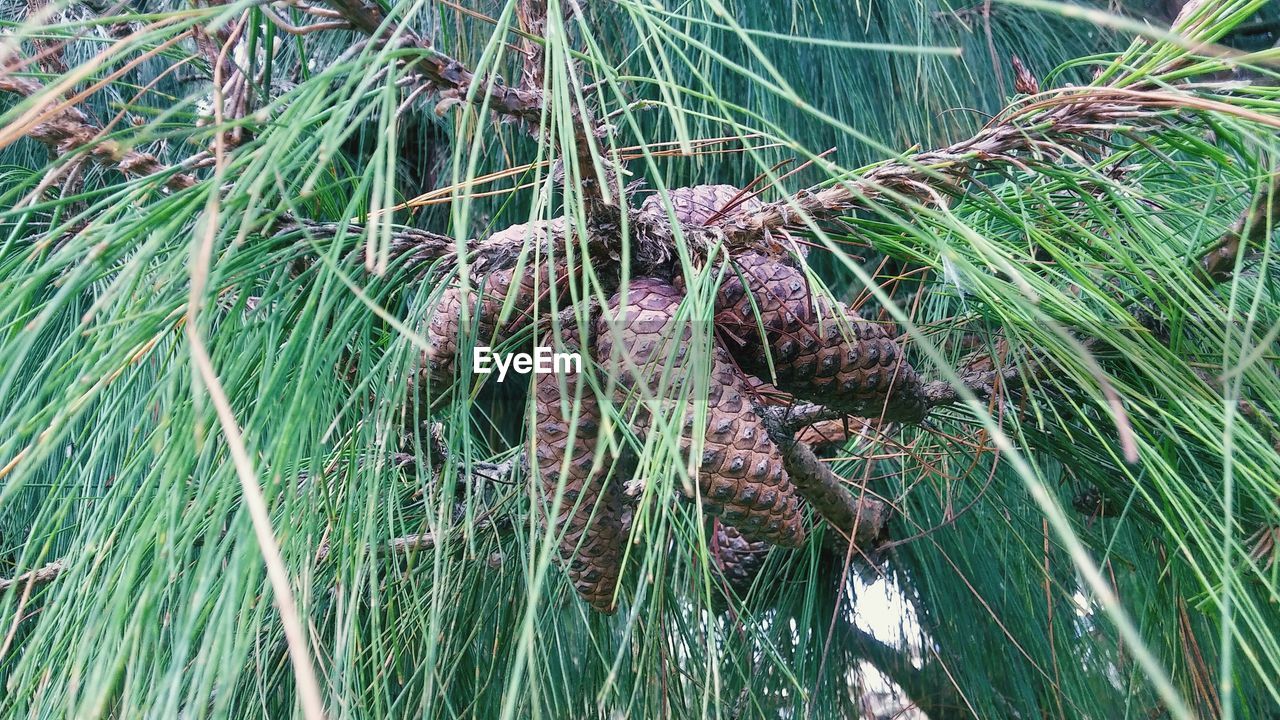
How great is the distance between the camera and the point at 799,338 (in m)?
0.44

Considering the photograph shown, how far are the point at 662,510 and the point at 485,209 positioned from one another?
0.78 meters

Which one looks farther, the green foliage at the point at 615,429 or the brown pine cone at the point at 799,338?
the brown pine cone at the point at 799,338

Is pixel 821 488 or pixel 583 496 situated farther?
pixel 821 488

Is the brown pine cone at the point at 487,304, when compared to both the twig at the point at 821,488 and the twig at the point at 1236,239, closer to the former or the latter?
the twig at the point at 821,488

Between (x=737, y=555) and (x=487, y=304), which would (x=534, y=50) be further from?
(x=737, y=555)

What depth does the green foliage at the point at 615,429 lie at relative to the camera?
11.0 inches

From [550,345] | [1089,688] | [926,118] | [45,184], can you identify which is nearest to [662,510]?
[550,345]

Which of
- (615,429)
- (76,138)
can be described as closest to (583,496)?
(615,429)

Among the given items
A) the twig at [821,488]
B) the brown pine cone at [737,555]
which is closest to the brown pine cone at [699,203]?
the twig at [821,488]

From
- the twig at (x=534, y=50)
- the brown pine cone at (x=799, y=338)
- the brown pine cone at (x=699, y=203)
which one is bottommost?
the brown pine cone at (x=799, y=338)

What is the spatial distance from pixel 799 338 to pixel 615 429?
0.10 meters

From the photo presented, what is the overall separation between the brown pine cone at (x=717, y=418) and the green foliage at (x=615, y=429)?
27 millimetres

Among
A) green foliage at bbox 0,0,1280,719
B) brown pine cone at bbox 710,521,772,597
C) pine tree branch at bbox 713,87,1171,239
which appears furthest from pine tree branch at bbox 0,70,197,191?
brown pine cone at bbox 710,521,772,597

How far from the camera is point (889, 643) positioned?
0.92 metres
